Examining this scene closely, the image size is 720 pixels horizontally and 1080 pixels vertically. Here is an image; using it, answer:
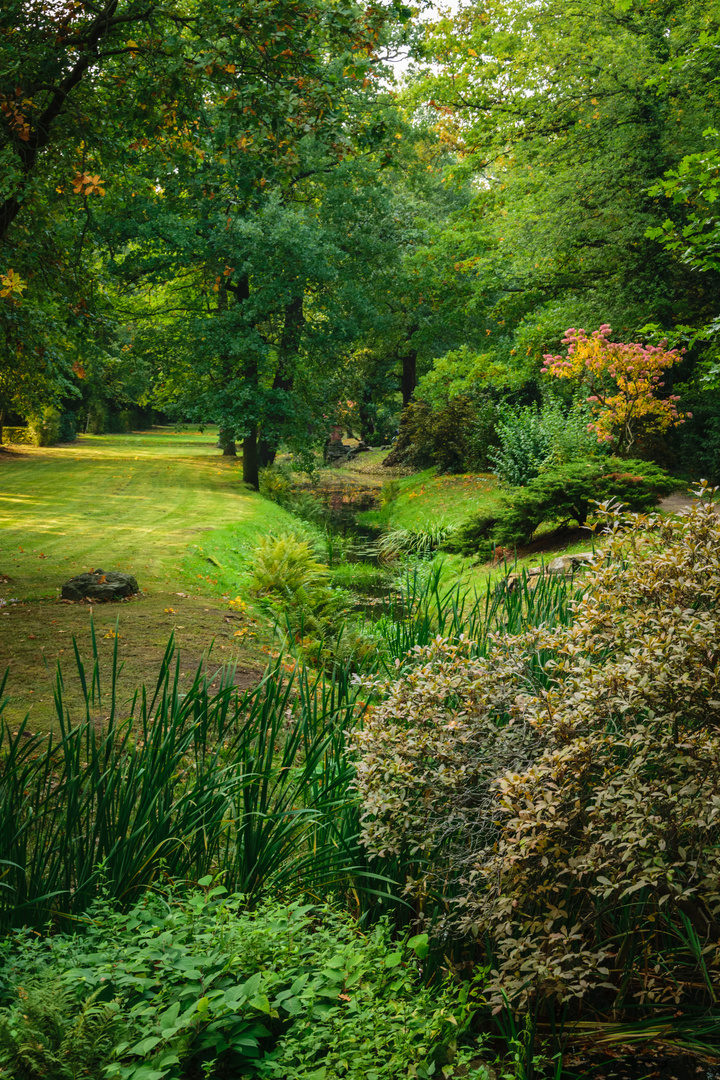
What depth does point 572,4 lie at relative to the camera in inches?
566

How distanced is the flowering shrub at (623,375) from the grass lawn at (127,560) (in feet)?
20.4

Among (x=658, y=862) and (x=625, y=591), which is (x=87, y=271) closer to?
(x=625, y=591)

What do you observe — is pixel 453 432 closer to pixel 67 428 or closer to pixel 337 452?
pixel 337 452

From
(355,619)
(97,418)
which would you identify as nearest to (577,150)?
(355,619)

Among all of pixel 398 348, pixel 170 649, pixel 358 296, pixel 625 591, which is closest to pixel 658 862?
pixel 625 591

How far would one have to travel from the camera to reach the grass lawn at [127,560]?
5590mm

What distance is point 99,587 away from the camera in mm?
7293

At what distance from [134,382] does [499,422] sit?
1938 cm

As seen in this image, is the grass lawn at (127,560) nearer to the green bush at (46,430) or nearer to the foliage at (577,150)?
the green bush at (46,430)

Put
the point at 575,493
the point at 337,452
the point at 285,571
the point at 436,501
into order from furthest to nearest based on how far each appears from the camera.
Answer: the point at 337,452 → the point at 436,501 → the point at 575,493 → the point at 285,571

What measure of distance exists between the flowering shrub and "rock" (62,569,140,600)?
26.2ft

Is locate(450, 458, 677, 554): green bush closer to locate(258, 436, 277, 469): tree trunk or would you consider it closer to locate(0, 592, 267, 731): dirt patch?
locate(0, 592, 267, 731): dirt patch

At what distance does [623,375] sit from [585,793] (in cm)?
1122

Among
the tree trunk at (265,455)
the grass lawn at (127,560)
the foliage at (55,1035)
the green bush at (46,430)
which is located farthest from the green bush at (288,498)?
the foliage at (55,1035)
